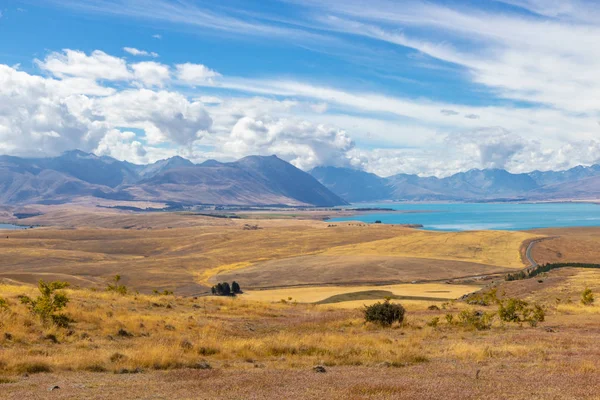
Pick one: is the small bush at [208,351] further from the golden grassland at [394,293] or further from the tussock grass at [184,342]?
the golden grassland at [394,293]

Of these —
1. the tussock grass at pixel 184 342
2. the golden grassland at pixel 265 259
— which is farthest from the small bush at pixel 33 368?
the golden grassland at pixel 265 259

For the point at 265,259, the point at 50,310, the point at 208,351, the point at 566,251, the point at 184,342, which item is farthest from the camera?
the point at 265,259

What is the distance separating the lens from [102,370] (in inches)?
582

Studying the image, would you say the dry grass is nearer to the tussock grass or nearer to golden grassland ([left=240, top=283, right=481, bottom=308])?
golden grassland ([left=240, top=283, right=481, bottom=308])

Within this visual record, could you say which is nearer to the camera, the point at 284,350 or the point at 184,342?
the point at 284,350

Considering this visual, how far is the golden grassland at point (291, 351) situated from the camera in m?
12.8

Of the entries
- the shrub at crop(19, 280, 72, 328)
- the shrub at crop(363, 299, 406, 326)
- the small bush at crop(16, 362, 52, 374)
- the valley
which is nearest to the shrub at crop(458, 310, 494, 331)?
the valley

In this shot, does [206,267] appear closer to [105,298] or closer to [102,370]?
[105,298]

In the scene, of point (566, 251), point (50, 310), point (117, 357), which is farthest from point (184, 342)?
point (566, 251)

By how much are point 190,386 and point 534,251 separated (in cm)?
12426

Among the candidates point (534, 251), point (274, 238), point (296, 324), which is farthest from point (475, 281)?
point (274, 238)

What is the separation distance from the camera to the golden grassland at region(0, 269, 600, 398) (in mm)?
12766

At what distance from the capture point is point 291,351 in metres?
18.6

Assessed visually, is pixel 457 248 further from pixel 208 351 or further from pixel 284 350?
pixel 208 351
